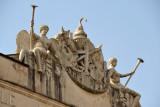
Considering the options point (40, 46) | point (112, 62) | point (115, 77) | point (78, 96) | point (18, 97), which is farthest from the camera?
point (112, 62)

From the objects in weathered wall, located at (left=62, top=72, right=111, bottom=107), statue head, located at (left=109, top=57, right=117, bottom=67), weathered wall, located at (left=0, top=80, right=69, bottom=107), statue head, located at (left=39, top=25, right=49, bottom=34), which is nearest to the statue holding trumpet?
statue head, located at (left=109, top=57, right=117, bottom=67)

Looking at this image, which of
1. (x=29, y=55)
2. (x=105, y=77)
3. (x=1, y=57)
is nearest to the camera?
(x=1, y=57)

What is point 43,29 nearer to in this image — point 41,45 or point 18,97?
point 41,45

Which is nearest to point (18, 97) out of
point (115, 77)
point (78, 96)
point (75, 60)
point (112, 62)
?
point (78, 96)

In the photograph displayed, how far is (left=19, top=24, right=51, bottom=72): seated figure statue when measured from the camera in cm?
2000

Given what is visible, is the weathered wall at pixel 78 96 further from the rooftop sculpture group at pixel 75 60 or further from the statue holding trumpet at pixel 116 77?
the statue holding trumpet at pixel 116 77

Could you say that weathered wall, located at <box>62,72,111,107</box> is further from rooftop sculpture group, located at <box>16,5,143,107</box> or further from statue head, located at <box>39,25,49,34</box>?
statue head, located at <box>39,25,49,34</box>

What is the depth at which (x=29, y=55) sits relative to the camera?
19922 millimetres

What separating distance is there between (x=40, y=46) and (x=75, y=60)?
72.7 inches

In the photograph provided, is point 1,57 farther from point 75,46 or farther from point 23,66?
point 75,46

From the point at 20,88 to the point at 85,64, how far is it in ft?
13.1

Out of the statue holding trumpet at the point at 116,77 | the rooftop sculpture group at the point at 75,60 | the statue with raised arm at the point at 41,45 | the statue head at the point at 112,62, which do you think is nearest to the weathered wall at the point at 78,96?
the rooftop sculpture group at the point at 75,60

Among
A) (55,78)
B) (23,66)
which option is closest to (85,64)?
(55,78)

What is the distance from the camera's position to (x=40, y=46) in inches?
807
